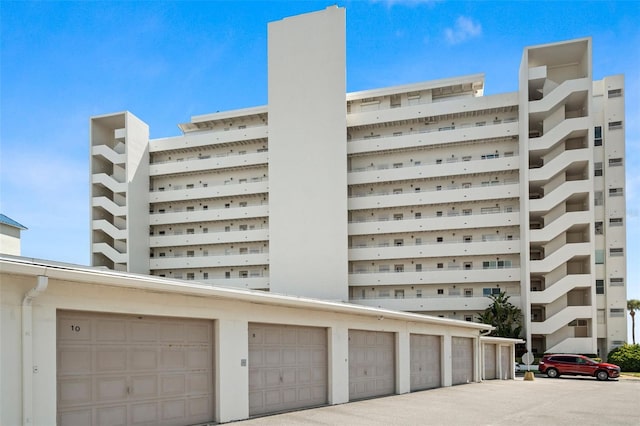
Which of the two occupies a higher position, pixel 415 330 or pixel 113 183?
pixel 113 183

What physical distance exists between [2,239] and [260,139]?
37.1 metres

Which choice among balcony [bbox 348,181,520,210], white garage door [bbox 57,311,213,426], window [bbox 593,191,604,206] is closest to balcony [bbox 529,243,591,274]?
window [bbox 593,191,604,206]

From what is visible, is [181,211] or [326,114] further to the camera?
[181,211]

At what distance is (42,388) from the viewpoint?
10164mm

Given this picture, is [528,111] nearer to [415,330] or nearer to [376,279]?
[376,279]

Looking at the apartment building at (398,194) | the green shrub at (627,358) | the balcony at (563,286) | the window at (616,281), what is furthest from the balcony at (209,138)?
the green shrub at (627,358)

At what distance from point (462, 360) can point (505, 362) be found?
355 inches

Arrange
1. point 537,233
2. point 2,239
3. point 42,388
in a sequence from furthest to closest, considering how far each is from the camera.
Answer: point 537,233 → point 2,239 → point 42,388

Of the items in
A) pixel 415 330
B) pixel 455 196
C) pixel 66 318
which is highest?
pixel 455 196

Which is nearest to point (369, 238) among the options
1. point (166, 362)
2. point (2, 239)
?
point (2, 239)

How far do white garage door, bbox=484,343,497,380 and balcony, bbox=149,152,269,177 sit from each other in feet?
112

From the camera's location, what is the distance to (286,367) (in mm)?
16984

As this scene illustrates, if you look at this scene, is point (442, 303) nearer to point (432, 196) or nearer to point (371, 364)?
point (432, 196)

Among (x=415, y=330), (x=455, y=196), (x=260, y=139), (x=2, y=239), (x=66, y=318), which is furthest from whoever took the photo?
(x=260, y=139)
